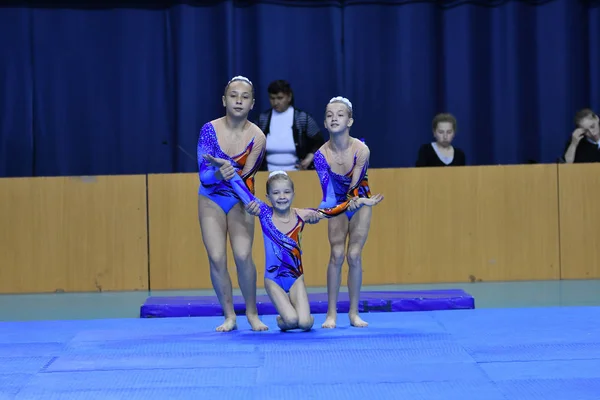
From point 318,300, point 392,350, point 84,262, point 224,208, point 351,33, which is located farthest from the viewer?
point 351,33

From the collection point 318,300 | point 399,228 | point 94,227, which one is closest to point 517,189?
point 399,228

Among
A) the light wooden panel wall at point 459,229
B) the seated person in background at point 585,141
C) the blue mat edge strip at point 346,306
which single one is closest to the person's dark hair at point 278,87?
the light wooden panel wall at point 459,229

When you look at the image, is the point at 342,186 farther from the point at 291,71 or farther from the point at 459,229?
the point at 291,71

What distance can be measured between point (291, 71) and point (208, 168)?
511 cm

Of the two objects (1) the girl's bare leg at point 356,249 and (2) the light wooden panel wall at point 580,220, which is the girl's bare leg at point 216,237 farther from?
(2) the light wooden panel wall at point 580,220

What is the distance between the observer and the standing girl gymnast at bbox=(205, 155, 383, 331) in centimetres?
554

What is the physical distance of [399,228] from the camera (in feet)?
27.5

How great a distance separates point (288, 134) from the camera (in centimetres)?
876

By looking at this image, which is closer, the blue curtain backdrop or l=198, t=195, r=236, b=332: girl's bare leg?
l=198, t=195, r=236, b=332: girl's bare leg

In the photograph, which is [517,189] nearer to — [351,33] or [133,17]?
[351,33]

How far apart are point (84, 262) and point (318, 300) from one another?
8.64ft

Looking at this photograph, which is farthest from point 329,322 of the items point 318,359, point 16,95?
point 16,95

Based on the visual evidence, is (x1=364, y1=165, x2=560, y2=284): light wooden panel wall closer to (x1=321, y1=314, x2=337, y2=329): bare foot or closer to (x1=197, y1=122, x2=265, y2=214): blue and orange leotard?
(x1=321, y1=314, x2=337, y2=329): bare foot

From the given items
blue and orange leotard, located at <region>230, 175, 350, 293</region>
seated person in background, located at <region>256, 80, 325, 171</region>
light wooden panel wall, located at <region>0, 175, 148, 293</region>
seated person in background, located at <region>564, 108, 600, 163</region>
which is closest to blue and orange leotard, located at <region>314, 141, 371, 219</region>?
blue and orange leotard, located at <region>230, 175, 350, 293</region>
